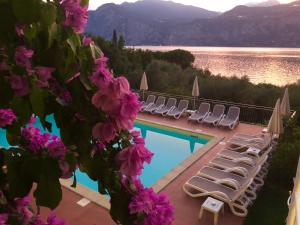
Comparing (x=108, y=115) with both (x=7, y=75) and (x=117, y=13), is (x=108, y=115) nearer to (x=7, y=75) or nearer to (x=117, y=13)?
(x=7, y=75)

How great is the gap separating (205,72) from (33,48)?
25.0 m

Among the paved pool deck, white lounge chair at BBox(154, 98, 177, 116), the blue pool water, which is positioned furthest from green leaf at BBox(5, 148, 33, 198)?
white lounge chair at BBox(154, 98, 177, 116)

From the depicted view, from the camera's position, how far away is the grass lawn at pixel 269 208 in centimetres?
615

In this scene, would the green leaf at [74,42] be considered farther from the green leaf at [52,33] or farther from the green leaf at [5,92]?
the green leaf at [5,92]

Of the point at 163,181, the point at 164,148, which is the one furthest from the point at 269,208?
the point at 164,148

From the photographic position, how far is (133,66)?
2370 cm

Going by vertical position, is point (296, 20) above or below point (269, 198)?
above

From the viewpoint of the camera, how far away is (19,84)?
3.00ft

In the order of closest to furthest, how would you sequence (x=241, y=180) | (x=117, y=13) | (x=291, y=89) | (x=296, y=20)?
(x=241, y=180) → (x=291, y=89) → (x=296, y=20) → (x=117, y=13)

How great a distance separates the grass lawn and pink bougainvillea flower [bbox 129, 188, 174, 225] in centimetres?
559

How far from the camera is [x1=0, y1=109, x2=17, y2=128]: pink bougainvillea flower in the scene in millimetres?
1033

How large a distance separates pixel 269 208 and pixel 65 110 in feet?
22.7

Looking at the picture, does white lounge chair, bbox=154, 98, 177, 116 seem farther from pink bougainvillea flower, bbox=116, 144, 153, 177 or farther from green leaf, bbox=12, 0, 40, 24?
green leaf, bbox=12, 0, 40, 24

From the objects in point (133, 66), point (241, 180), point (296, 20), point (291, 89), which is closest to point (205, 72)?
point (133, 66)
